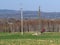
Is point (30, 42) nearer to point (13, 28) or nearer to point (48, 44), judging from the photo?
point (48, 44)

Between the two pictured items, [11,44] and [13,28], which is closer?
[11,44]

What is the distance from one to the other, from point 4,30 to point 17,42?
58.5ft

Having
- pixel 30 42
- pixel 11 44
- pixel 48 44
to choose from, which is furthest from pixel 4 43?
pixel 48 44

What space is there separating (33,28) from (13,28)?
277cm

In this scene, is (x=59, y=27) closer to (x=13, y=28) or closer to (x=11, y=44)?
(x=13, y=28)

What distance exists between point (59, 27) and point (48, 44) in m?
18.4

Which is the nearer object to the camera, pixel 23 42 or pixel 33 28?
pixel 23 42

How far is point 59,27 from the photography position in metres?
36.8

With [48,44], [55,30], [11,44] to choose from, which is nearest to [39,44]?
[48,44]

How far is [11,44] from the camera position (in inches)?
728

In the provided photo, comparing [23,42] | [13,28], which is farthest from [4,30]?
[23,42]

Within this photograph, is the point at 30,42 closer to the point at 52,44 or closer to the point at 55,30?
the point at 52,44

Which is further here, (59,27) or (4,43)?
(59,27)

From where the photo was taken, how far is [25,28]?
3734cm
